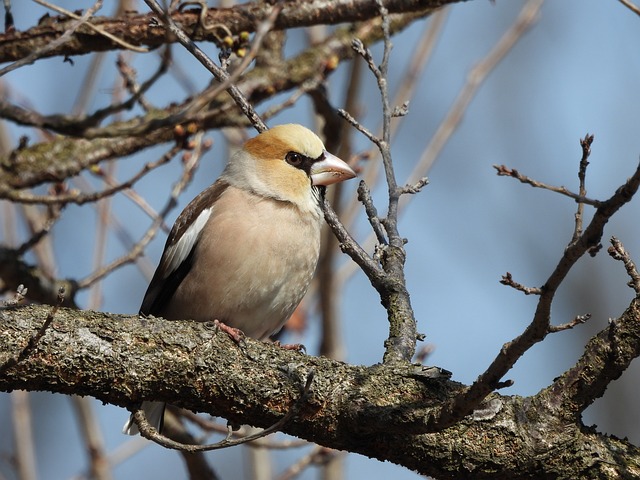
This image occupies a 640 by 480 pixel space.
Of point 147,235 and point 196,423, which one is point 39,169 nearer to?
point 147,235

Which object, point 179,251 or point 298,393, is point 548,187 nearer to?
point 298,393

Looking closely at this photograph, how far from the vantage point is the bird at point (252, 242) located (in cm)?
469

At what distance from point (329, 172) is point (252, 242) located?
866 mm

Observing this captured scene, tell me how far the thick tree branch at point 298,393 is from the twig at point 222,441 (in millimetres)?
75

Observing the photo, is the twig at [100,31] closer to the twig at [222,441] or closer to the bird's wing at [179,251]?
the bird's wing at [179,251]

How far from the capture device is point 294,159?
17.6 ft

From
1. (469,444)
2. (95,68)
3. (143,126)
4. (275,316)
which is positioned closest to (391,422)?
(469,444)

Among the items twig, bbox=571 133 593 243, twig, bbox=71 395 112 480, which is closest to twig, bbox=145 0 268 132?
twig, bbox=571 133 593 243

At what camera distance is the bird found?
4691 millimetres

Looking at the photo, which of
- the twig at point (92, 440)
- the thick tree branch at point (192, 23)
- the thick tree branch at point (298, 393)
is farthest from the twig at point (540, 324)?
the twig at point (92, 440)

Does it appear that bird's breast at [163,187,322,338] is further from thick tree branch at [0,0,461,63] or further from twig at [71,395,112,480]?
twig at [71,395,112,480]

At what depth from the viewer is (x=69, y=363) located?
310cm

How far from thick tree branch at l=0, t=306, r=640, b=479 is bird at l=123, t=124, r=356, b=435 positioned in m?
1.26

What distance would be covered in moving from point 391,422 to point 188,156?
3.06 meters
